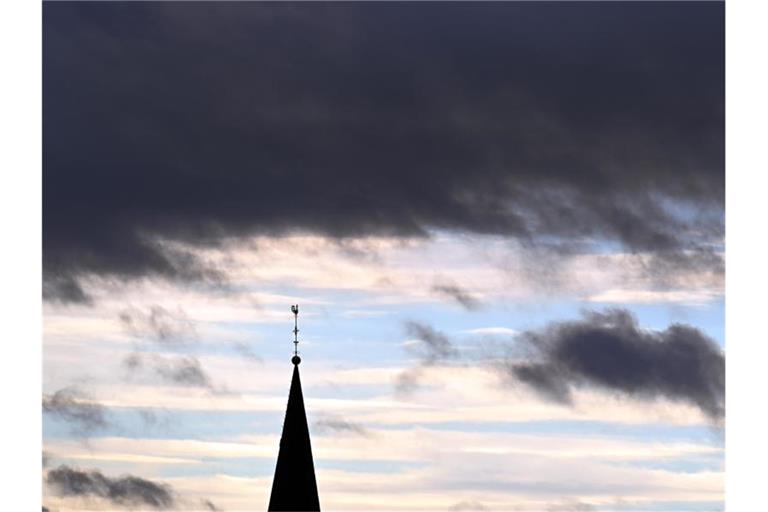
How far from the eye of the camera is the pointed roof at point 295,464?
66375 millimetres

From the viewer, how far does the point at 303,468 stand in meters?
66.8

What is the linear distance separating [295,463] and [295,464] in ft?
0.13

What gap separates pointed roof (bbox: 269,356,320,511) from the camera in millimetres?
66375

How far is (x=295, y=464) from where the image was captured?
66.7m

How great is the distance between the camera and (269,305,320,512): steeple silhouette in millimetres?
66438

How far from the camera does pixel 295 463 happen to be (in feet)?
219

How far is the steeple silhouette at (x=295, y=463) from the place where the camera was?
218 ft
